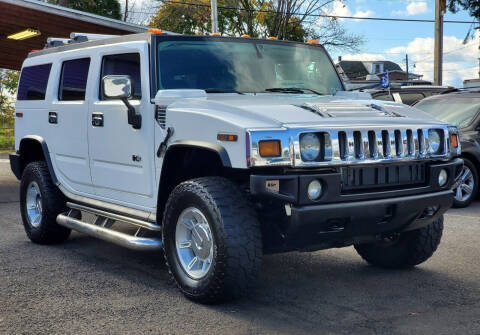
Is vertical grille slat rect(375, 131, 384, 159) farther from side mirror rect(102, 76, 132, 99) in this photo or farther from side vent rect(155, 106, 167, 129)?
side mirror rect(102, 76, 132, 99)

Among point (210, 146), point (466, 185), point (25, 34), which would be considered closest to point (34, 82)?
point (210, 146)

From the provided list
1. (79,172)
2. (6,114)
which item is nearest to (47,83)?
(79,172)

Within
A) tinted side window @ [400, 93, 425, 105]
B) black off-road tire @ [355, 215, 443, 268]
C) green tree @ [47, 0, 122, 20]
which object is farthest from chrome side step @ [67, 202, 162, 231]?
green tree @ [47, 0, 122, 20]

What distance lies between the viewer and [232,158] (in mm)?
4352

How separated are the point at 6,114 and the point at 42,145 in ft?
100

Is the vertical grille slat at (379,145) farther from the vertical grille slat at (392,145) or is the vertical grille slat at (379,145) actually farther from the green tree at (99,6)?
the green tree at (99,6)

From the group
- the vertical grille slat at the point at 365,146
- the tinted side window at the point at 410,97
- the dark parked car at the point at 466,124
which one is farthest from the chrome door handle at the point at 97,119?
the tinted side window at the point at 410,97

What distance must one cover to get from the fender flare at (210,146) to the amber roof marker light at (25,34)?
39.9 ft

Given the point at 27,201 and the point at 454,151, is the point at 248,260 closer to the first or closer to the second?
the point at 454,151

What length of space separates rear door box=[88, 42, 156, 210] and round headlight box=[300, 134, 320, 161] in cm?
144

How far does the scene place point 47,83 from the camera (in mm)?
7020

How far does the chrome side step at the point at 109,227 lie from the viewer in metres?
5.16

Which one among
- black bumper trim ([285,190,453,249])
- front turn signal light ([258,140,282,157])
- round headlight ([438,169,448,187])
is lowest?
black bumper trim ([285,190,453,249])

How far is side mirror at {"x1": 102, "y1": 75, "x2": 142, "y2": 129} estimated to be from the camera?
17.0 feet
